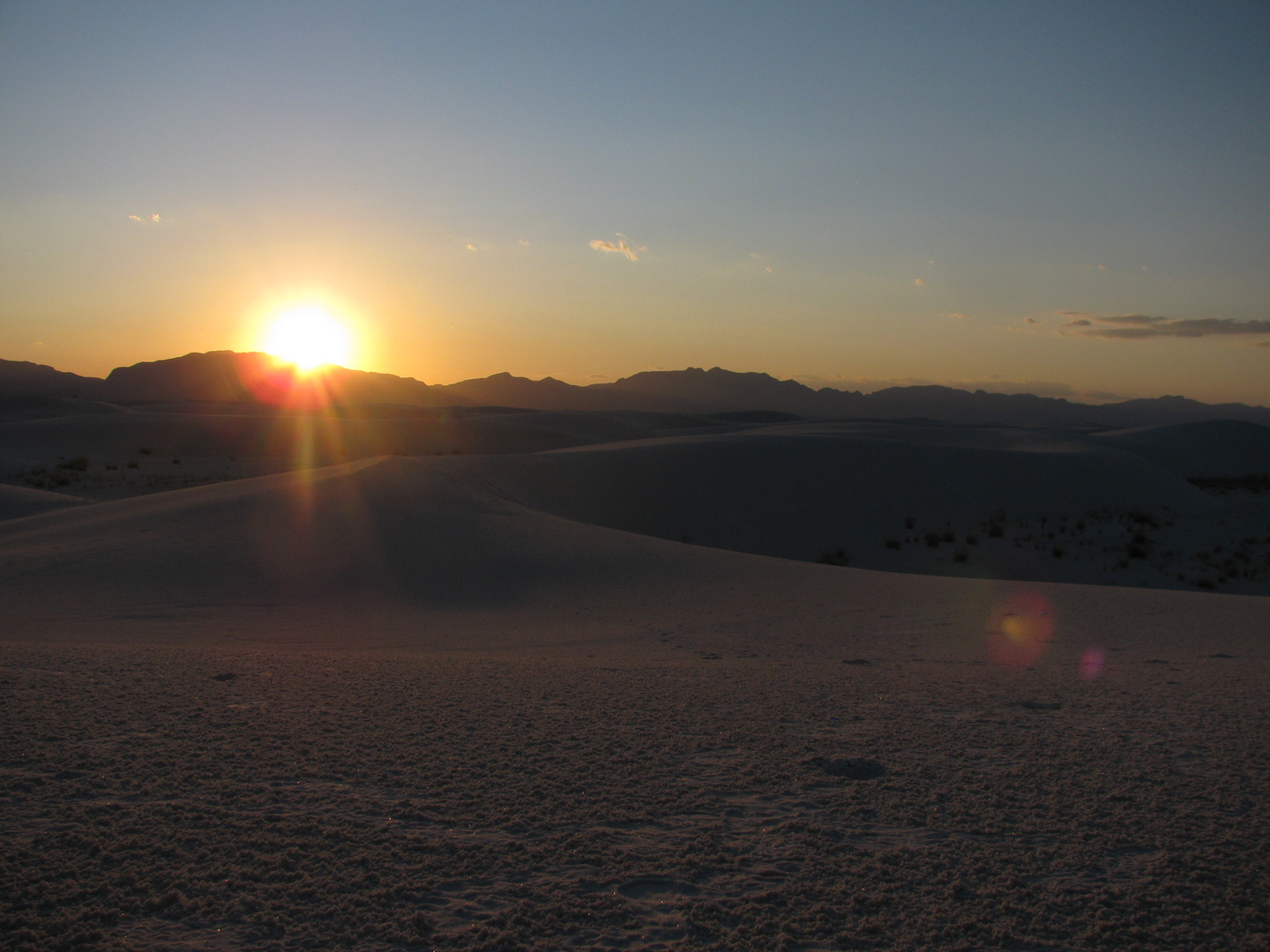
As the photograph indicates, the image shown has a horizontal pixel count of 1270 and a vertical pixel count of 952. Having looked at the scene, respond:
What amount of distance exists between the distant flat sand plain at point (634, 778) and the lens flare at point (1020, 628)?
0.30 feet

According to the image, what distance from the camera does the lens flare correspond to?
6.96 m

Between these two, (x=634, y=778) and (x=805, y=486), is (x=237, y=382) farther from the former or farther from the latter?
(x=634, y=778)

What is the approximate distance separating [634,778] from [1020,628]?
6112mm

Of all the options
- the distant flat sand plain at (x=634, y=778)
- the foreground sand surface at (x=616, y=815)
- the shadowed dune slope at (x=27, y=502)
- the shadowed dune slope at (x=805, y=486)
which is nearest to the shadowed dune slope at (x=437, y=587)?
the distant flat sand plain at (x=634, y=778)

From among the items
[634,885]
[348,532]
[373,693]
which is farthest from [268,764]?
[348,532]

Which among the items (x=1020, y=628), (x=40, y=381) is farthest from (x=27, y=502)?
(x=40, y=381)

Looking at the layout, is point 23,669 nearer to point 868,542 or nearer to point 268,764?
point 268,764

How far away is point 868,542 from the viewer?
22.4 meters

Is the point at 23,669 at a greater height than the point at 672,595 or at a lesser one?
greater

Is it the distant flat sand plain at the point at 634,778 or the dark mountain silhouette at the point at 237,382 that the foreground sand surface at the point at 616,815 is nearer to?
the distant flat sand plain at the point at 634,778

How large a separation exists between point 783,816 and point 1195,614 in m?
7.71

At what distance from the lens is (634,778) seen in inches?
141

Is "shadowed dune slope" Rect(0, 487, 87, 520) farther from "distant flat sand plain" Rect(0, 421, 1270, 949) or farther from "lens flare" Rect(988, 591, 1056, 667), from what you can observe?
"lens flare" Rect(988, 591, 1056, 667)

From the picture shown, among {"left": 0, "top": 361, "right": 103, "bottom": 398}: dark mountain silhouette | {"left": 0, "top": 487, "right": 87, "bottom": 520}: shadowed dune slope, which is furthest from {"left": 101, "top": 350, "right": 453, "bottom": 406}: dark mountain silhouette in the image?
{"left": 0, "top": 487, "right": 87, "bottom": 520}: shadowed dune slope
